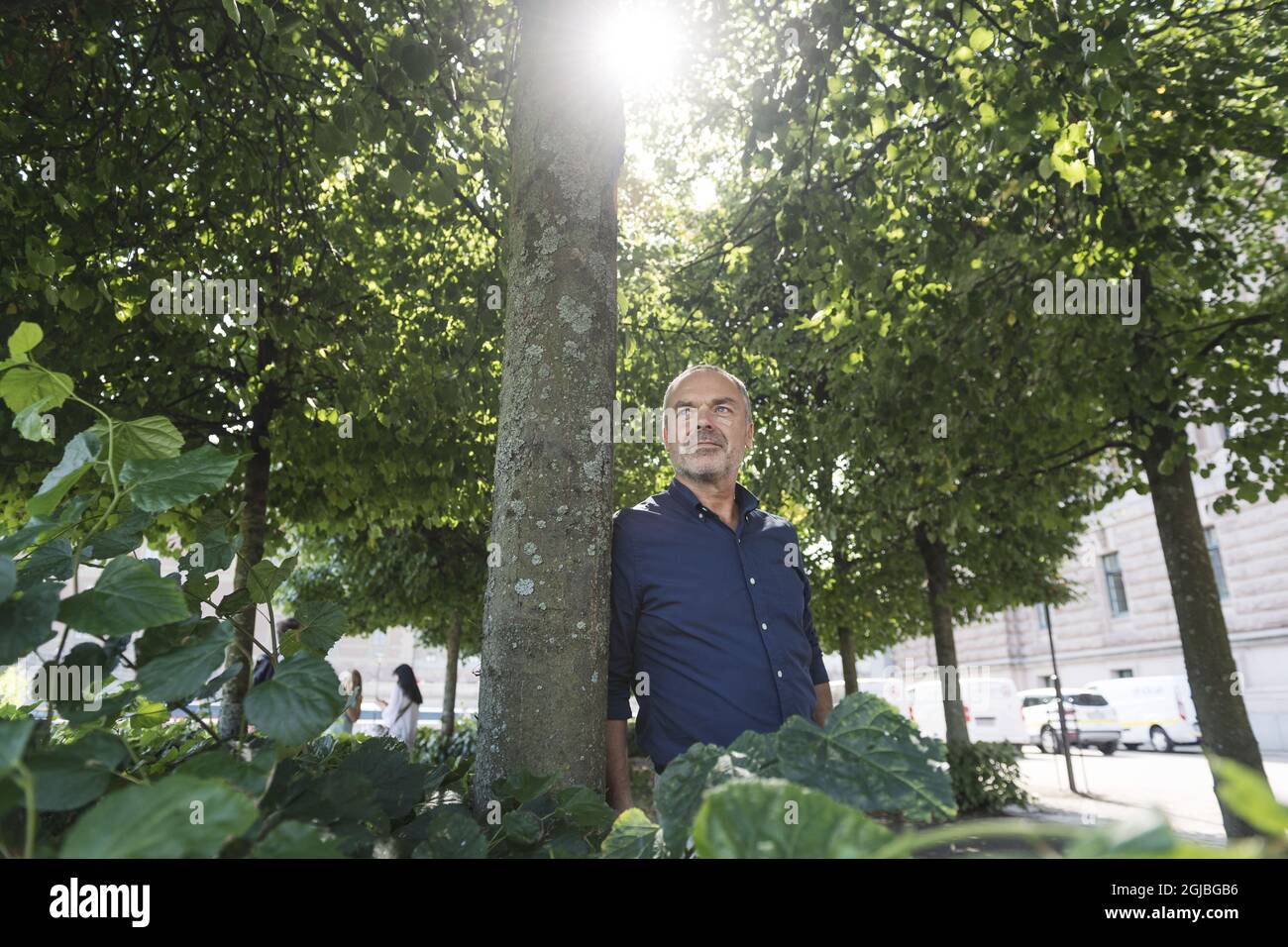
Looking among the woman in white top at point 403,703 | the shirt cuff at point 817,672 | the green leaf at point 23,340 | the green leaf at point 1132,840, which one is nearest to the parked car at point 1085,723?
the woman in white top at point 403,703

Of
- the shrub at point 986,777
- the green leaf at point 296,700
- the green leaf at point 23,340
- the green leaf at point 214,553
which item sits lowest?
the shrub at point 986,777

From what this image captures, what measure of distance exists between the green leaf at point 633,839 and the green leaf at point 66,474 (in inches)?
35.0

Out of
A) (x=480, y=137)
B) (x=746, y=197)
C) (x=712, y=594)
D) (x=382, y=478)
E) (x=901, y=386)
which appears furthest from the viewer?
(x=746, y=197)

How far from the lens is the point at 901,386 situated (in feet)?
25.7

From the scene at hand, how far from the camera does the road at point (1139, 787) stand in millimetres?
12060

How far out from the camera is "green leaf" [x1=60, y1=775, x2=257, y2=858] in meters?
0.62

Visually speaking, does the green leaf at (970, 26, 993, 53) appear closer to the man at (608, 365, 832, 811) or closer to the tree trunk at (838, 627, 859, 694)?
the man at (608, 365, 832, 811)

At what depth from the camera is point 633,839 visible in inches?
38.7

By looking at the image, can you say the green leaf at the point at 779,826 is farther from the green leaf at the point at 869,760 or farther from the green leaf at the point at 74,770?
the green leaf at the point at 74,770

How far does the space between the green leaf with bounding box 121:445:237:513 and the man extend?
4.85ft

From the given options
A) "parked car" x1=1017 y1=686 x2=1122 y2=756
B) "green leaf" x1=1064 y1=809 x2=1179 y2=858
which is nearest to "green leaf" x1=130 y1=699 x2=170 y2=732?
"green leaf" x1=1064 y1=809 x2=1179 y2=858

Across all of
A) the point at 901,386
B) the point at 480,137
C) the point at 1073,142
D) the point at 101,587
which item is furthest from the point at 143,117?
the point at 901,386

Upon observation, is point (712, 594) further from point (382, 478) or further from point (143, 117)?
point (382, 478)
